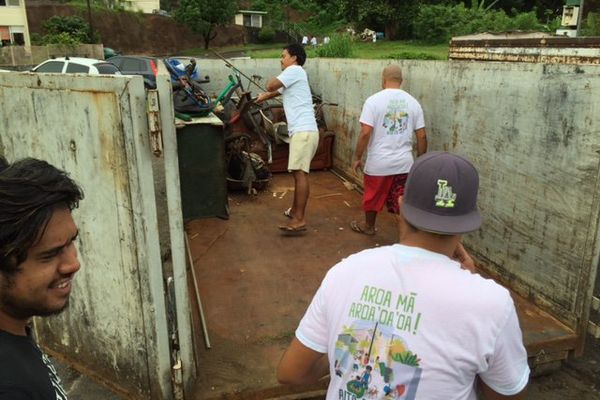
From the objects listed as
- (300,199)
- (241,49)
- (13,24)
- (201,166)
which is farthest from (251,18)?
(201,166)

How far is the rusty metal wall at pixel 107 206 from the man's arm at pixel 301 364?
3.62 feet

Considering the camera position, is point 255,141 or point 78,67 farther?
point 78,67

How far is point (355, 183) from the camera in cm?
638

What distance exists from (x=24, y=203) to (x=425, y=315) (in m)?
1.01

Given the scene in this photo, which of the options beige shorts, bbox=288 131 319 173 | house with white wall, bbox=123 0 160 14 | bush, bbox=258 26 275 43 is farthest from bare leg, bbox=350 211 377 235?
house with white wall, bbox=123 0 160 14

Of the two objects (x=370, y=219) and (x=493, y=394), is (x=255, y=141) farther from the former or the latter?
(x=493, y=394)

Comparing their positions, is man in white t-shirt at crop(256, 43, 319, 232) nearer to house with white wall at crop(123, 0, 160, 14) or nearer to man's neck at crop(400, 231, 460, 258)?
man's neck at crop(400, 231, 460, 258)

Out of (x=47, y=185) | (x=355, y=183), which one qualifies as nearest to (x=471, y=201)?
(x=47, y=185)

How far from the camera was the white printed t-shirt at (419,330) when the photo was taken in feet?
4.23

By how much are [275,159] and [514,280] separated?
3841 millimetres

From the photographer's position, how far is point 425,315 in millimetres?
1301

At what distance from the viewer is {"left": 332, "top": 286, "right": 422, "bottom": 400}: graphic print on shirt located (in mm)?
1316

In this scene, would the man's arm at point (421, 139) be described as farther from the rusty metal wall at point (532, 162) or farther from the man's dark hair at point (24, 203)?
the man's dark hair at point (24, 203)

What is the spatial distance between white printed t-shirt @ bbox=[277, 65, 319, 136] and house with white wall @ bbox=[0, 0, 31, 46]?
111 ft
